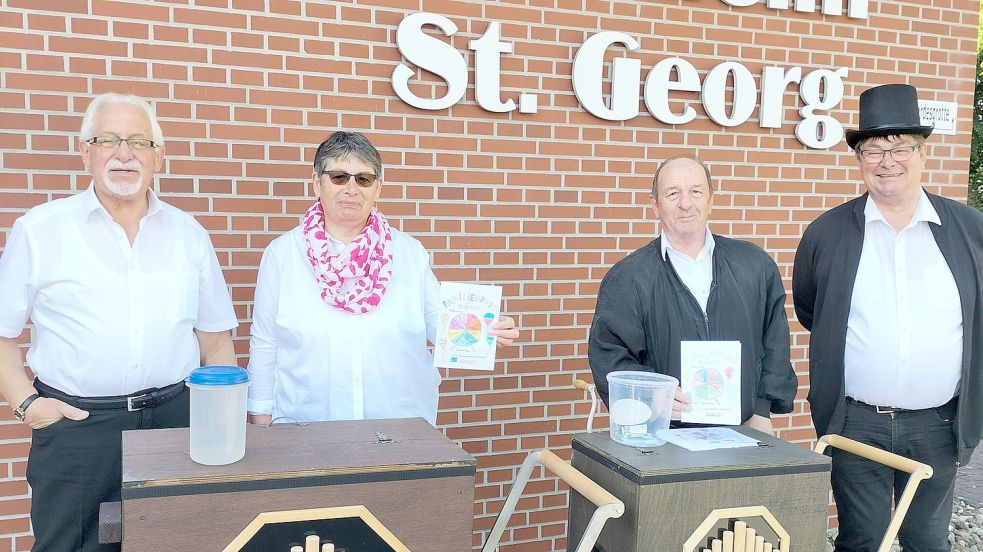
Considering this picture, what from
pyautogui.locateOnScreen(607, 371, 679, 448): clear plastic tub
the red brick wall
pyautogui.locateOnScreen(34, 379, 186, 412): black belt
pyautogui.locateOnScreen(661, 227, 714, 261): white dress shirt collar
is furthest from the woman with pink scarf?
the red brick wall

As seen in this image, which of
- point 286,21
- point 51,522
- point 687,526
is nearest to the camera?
point 687,526

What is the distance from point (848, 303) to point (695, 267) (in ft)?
2.38

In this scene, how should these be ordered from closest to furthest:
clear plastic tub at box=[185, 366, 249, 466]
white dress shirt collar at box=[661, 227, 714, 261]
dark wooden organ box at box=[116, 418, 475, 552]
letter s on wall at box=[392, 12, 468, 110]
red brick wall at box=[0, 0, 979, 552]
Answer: dark wooden organ box at box=[116, 418, 475, 552] → clear plastic tub at box=[185, 366, 249, 466] → white dress shirt collar at box=[661, 227, 714, 261] → red brick wall at box=[0, 0, 979, 552] → letter s on wall at box=[392, 12, 468, 110]

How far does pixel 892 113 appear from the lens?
3.00 meters

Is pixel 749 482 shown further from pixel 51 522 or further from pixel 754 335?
pixel 51 522

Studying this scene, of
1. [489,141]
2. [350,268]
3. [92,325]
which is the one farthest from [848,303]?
[92,325]

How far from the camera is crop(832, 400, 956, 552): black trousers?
9.58 feet

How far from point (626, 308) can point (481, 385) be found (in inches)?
55.8

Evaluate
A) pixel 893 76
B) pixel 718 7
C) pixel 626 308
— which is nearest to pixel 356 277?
pixel 626 308

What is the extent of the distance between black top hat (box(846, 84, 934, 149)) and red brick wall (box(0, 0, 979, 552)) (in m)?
1.20

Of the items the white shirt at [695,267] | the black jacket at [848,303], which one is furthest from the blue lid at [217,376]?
the black jacket at [848,303]

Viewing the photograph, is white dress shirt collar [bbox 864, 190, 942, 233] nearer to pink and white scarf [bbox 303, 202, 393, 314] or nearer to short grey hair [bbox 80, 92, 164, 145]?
pink and white scarf [bbox 303, 202, 393, 314]

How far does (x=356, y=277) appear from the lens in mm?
2555

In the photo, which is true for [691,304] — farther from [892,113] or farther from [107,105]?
[107,105]
